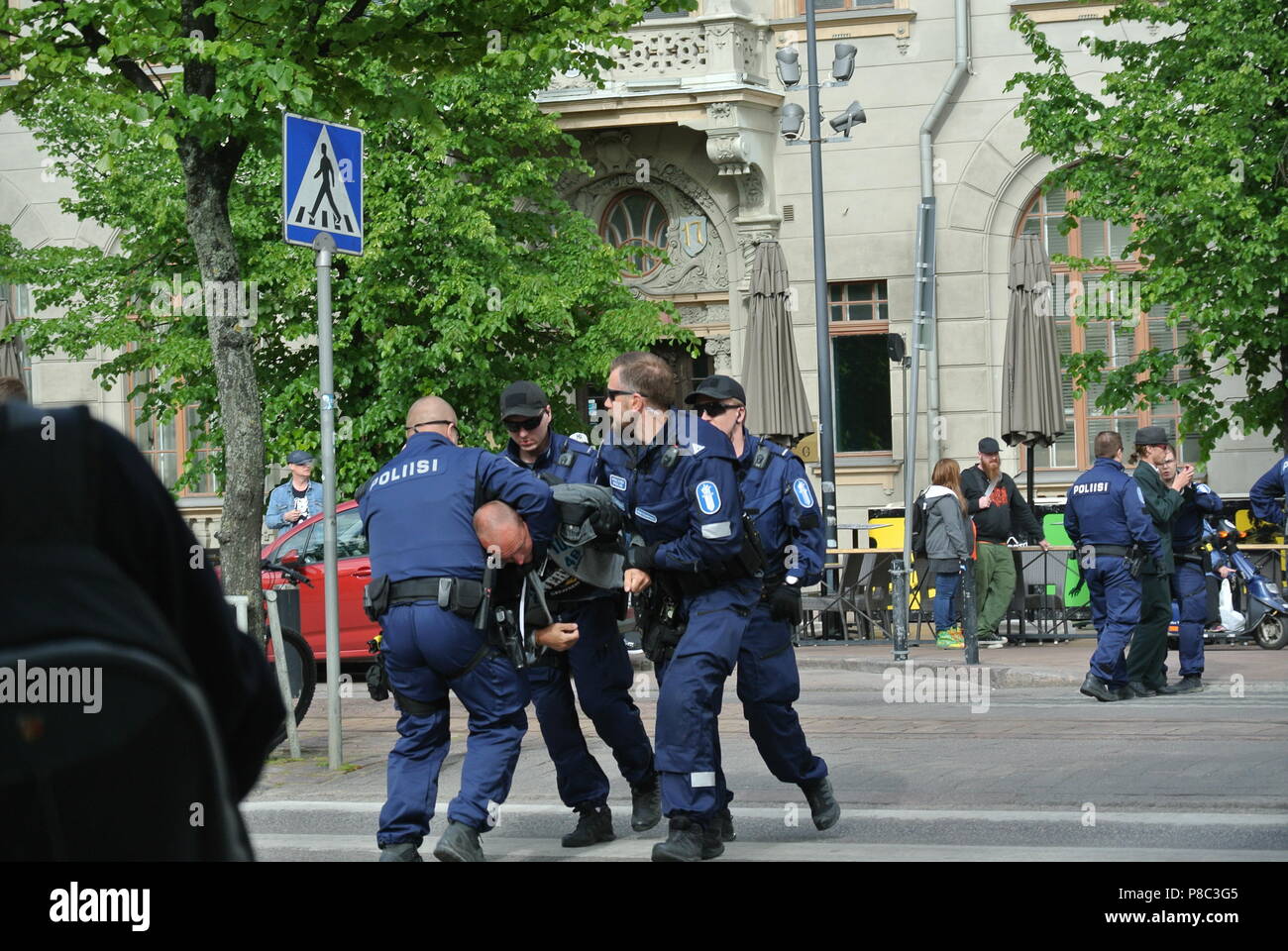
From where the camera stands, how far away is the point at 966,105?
83.6ft

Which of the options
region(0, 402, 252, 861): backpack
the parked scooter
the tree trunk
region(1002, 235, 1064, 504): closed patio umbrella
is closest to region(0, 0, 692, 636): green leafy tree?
region(1002, 235, 1064, 504): closed patio umbrella

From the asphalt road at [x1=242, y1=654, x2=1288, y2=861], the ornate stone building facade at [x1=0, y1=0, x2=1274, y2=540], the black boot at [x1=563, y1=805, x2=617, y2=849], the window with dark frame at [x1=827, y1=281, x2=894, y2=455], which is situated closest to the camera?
the asphalt road at [x1=242, y1=654, x2=1288, y2=861]

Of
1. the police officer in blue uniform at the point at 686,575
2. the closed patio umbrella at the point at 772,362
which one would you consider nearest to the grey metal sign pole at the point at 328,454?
the police officer in blue uniform at the point at 686,575

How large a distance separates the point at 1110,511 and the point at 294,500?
26.2 ft

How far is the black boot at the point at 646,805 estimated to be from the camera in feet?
27.0

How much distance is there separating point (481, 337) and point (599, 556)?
14042 mm

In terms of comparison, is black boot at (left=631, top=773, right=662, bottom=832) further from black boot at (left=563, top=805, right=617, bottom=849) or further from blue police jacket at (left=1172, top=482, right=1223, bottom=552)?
blue police jacket at (left=1172, top=482, right=1223, bottom=552)

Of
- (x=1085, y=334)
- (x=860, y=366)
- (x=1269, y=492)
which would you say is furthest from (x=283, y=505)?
(x=1085, y=334)

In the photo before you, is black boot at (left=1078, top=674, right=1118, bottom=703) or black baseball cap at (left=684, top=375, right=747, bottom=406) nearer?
black baseball cap at (left=684, top=375, right=747, bottom=406)

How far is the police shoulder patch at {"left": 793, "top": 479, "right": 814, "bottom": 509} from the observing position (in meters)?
8.00

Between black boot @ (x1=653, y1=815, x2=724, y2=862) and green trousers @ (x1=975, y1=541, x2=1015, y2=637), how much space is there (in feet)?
38.7

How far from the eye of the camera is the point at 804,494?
8.05 m

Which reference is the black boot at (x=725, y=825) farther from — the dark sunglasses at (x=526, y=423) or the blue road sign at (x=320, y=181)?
the blue road sign at (x=320, y=181)
